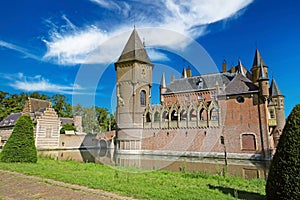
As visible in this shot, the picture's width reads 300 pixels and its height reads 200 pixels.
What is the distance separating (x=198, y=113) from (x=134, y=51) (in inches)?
537

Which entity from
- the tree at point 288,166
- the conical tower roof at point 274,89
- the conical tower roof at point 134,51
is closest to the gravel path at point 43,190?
the tree at point 288,166

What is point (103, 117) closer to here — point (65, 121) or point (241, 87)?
point (65, 121)

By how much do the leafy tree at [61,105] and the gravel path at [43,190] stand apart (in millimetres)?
50053

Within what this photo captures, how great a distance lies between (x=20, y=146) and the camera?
41.3 ft

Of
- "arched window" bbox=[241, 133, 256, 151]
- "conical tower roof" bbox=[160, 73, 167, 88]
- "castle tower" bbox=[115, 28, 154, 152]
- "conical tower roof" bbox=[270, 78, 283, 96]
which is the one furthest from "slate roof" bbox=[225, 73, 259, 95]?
"conical tower roof" bbox=[160, 73, 167, 88]

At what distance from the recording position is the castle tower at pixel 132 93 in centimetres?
3253

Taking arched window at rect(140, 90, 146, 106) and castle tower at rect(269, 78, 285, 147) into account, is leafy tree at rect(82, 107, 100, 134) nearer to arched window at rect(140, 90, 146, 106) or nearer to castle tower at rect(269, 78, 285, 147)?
arched window at rect(140, 90, 146, 106)

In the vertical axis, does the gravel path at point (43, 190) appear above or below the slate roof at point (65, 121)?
below

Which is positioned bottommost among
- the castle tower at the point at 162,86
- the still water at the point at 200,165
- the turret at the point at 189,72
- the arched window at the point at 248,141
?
the still water at the point at 200,165

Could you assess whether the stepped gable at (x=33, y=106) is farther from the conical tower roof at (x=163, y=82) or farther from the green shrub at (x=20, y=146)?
the green shrub at (x=20, y=146)

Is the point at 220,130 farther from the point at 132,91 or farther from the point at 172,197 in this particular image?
the point at 172,197

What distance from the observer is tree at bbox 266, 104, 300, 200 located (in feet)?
14.6

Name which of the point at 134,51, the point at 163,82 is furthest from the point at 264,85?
the point at 134,51

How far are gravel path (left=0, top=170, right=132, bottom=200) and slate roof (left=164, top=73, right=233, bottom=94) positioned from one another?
1249 inches
